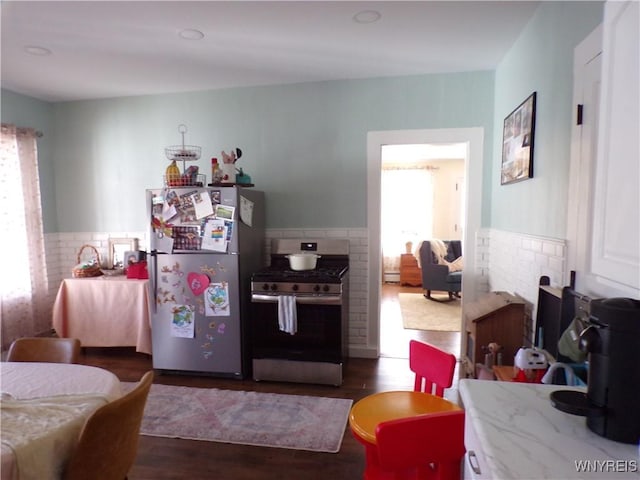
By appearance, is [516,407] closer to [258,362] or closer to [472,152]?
[258,362]

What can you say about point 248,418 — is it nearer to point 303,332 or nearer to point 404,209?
point 303,332

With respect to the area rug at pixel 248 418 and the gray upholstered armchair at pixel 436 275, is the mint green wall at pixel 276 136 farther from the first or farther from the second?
the gray upholstered armchair at pixel 436 275

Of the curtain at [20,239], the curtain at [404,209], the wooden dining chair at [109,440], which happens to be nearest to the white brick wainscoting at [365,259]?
the curtain at [20,239]

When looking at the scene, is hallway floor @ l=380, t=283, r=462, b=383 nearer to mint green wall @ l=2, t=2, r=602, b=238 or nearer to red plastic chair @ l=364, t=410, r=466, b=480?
mint green wall @ l=2, t=2, r=602, b=238

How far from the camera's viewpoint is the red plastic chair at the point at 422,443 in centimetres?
109

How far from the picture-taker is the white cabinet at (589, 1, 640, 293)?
90 cm

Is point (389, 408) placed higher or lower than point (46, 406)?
lower

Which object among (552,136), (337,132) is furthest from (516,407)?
(337,132)

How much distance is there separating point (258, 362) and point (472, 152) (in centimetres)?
257

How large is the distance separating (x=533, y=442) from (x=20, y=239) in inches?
175

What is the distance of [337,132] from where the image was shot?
3.52 metres

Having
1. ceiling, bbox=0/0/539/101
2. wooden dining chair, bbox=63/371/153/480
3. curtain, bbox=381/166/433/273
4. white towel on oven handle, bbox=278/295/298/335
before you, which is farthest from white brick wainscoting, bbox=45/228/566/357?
curtain, bbox=381/166/433/273

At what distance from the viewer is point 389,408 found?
157 centimetres

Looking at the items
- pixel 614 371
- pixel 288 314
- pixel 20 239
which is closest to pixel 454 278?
pixel 288 314
